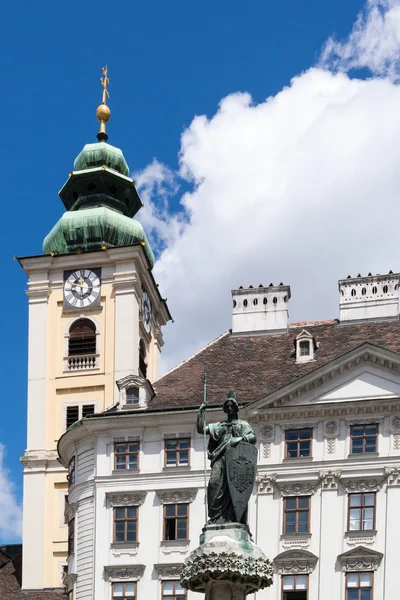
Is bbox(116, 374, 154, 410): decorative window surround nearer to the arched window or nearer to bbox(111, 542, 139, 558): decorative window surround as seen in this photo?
bbox(111, 542, 139, 558): decorative window surround

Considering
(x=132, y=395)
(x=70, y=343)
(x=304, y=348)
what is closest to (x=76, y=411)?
(x=70, y=343)

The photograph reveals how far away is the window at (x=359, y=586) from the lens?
50406 mm

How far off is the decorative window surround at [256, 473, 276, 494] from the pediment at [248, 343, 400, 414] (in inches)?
99.2

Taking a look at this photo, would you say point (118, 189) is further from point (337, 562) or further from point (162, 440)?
point (337, 562)

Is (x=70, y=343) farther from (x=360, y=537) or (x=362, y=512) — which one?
(x=360, y=537)

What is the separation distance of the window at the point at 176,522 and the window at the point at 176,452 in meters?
1.67

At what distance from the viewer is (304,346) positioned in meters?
58.5

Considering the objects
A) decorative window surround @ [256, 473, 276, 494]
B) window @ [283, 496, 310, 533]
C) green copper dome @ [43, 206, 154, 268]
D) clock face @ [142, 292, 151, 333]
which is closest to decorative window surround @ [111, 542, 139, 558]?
decorative window surround @ [256, 473, 276, 494]

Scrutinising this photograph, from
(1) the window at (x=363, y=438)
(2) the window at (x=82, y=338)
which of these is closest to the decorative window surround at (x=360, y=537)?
(1) the window at (x=363, y=438)

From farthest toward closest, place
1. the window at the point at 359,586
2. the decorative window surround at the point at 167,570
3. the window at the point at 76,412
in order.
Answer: the window at the point at 76,412 < the decorative window surround at the point at 167,570 < the window at the point at 359,586

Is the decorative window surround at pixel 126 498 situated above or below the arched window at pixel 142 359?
below

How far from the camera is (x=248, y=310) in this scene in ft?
206

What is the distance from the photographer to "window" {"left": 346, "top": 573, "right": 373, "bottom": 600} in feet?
165

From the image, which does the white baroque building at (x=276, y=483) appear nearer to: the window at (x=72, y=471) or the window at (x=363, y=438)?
the window at (x=363, y=438)
